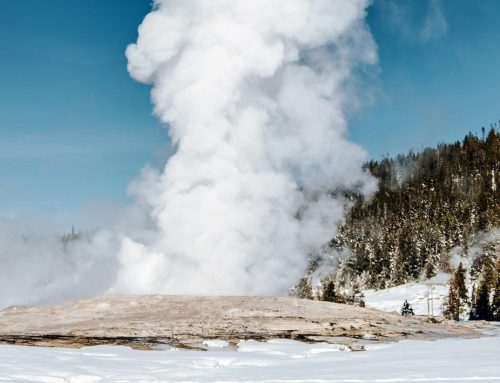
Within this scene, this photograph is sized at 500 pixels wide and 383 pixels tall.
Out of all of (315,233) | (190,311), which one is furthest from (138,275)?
(315,233)

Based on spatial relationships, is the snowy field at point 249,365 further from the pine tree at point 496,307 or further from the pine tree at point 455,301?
the pine tree at point 455,301

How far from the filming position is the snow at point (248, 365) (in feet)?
41.6

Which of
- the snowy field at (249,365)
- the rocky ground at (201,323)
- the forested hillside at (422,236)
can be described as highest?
the forested hillside at (422,236)

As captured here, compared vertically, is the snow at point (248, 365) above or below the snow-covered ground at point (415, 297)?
below

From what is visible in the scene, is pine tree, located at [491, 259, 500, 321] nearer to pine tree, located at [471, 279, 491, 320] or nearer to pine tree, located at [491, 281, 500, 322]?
pine tree, located at [491, 281, 500, 322]

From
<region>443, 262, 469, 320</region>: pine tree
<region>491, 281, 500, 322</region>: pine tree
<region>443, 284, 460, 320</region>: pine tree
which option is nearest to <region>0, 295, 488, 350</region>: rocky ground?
<region>491, 281, 500, 322</region>: pine tree

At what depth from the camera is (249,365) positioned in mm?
16844

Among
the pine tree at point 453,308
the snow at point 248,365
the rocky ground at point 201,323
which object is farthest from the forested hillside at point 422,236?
the snow at point 248,365

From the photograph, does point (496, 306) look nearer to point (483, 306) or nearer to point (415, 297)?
point (483, 306)

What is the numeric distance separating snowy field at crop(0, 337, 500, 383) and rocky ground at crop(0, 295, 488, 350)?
123 inches

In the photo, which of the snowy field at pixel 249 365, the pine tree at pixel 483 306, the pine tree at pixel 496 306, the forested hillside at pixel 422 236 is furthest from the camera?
the forested hillside at pixel 422 236

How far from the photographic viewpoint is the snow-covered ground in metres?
97.8

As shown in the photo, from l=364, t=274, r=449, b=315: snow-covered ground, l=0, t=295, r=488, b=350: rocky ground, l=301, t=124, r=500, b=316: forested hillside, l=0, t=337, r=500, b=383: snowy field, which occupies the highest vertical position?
l=301, t=124, r=500, b=316: forested hillside

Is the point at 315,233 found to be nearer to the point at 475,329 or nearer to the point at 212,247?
the point at 212,247
